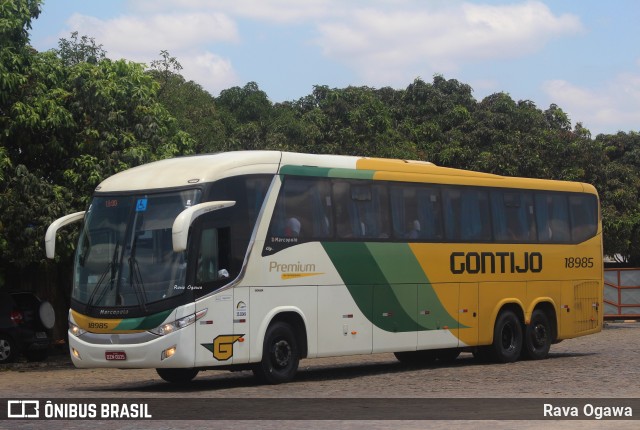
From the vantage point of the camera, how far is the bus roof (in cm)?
1702

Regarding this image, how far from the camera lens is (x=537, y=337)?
76.5ft

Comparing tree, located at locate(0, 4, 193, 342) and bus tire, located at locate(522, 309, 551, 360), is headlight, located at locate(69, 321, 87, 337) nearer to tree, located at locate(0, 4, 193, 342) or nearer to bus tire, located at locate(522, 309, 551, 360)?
tree, located at locate(0, 4, 193, 342)

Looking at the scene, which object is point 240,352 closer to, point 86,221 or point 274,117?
point 86,221

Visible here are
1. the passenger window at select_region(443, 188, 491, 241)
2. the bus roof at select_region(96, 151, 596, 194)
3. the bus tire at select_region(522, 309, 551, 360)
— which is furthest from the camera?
the bus tire at select_region(522, 309, 551, 360)

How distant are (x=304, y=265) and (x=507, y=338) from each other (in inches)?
250

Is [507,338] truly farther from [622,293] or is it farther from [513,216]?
[622,293]

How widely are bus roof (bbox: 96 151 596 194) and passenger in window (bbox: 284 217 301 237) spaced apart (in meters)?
0.78

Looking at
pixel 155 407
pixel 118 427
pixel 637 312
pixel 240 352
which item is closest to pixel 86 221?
pixel 240 352

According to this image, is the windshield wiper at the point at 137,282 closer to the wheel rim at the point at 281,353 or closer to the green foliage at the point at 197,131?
the wheel rim at the point at 281,353

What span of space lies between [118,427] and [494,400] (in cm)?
505

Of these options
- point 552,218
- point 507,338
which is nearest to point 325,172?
point 507,338

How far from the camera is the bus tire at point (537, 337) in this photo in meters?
23.1

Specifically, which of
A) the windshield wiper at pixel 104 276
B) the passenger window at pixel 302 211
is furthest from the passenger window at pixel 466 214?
the windshield wiper at pixel 104 276

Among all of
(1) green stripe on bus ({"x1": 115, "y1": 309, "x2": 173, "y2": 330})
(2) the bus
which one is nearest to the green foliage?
(2) the bus
